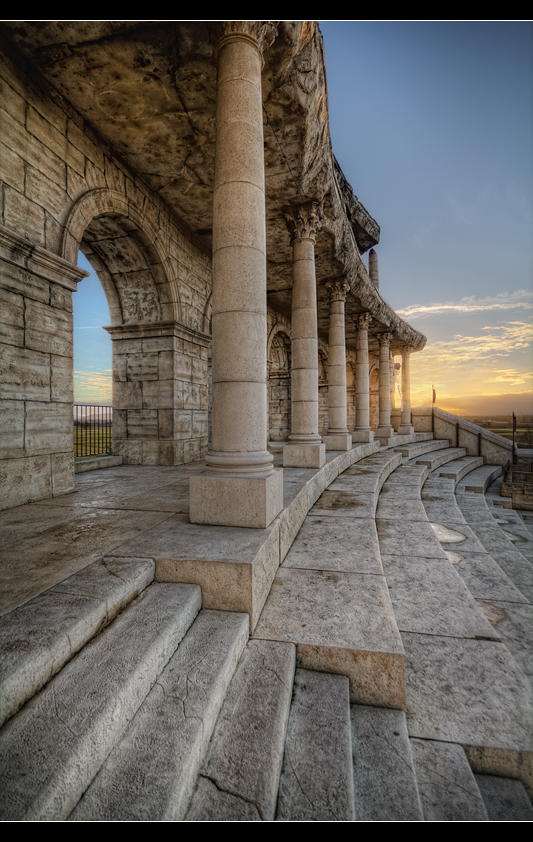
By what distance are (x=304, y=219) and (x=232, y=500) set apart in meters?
6.63

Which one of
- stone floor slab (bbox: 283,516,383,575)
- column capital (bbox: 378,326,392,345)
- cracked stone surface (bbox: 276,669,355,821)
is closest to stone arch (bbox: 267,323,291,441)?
column capital (bbox: 378,326,392,345)

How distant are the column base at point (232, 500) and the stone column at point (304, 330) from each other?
4091 mm

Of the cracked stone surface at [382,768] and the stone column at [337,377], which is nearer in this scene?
the cracked stone surface at [382,768]

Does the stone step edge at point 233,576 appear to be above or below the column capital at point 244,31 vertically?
below

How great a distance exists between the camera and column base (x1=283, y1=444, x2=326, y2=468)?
7.38 meters

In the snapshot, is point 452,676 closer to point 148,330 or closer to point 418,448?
point 148,330

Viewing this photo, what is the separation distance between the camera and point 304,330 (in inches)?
312

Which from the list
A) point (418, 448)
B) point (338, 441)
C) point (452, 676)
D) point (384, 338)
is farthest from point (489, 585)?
point (384, 338)

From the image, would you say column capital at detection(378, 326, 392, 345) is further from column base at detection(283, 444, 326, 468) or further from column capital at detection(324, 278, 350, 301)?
column base at detection(283, 444, 326, 468)

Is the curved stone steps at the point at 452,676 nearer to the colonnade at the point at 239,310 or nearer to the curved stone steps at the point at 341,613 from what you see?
the curved stone steps at the point at 341,613

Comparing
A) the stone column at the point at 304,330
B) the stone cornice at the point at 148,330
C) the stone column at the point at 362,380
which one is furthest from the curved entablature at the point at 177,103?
the stone column at the point at 362,380

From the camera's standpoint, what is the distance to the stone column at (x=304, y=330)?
775 centimetres
